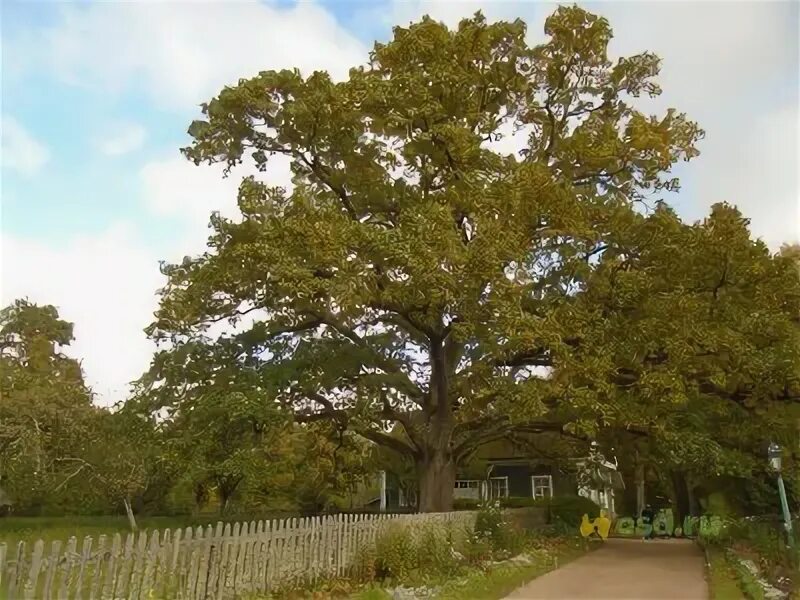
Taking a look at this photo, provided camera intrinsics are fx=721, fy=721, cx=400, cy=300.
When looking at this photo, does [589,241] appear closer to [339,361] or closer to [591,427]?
[591,427]

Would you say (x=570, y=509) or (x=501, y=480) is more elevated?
(x=501, y=480)

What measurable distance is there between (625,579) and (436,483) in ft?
24.7

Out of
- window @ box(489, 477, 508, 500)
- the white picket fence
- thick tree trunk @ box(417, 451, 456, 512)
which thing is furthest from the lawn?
window @ box(489, 477, 508, 500)

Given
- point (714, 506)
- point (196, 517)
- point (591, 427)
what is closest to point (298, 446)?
point (196, 517)

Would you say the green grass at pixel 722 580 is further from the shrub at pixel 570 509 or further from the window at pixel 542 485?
the window at pixel 542 485

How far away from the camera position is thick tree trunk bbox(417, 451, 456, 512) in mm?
20859

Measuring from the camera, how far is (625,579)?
1435 centimetres

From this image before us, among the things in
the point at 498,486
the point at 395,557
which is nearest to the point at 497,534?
the point at 395,557

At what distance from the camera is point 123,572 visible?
7.43 meters

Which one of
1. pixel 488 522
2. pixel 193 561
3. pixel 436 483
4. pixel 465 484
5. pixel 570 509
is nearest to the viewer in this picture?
pixel 193 561

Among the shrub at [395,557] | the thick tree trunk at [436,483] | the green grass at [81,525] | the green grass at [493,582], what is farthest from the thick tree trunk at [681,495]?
the shrub at [395,557]

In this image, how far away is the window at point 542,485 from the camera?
41625 millimetres

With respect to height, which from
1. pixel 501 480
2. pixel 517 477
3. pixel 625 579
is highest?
pixel 517 477

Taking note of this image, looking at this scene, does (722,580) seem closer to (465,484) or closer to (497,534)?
(497,534)
